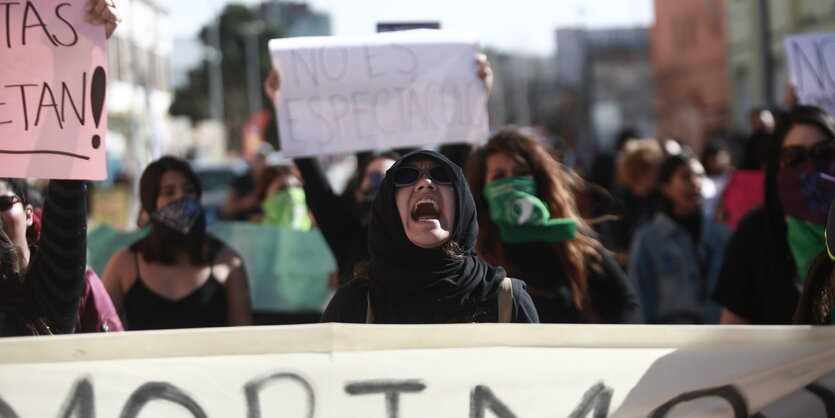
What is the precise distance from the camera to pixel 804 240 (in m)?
4.02

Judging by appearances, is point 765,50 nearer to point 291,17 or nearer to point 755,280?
point 755,280

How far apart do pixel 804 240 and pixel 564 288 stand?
2.91 ft

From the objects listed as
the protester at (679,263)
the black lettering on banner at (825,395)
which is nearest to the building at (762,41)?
the protester at (679,263)

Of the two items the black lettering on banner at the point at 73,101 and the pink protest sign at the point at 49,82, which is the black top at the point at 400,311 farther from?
the black lettering on banner at the point at 73,101

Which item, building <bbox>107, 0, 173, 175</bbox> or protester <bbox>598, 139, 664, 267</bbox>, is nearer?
protester <bbox>598, 139, 664, 267</bbox>

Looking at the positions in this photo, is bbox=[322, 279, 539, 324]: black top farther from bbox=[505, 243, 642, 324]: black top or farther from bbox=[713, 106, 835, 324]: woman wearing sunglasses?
bbox=[713, 106, 835, 324]: woman wearing sunglasses

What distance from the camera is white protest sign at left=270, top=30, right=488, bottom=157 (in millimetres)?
5078

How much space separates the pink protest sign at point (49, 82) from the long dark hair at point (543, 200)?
1.60 metres

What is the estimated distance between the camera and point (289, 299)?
22.2 feet

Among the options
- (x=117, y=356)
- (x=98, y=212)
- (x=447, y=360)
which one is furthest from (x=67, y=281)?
(x=98, y=212)

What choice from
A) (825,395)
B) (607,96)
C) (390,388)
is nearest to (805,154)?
(825,395)

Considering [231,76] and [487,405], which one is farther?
[231,76]

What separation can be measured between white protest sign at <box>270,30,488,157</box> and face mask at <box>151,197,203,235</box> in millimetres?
478

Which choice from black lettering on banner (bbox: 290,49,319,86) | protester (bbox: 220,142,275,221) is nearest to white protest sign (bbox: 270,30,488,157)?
black lettering on banner (bbox: 290,49,319,86)
